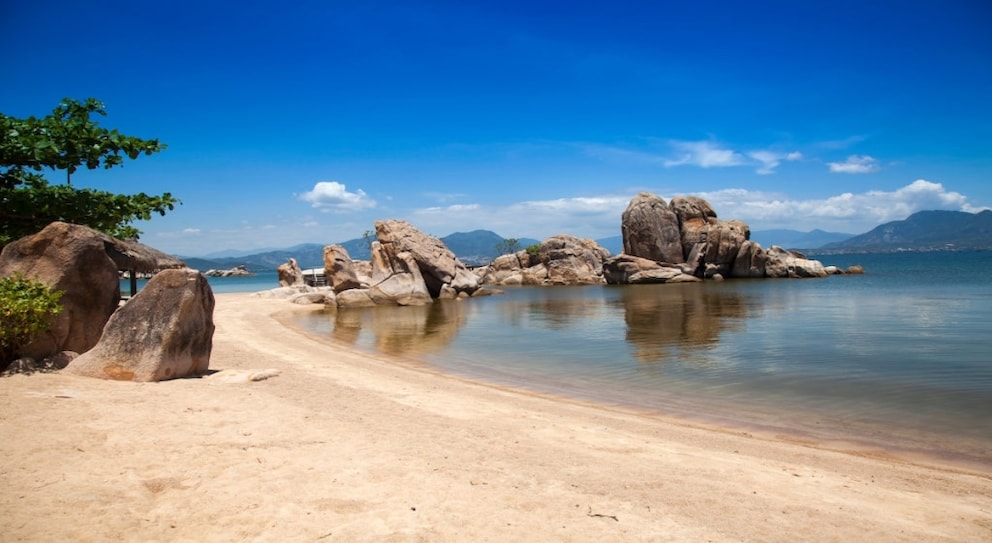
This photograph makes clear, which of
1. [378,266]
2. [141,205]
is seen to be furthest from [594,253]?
[141,205]

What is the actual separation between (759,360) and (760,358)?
0.36 m

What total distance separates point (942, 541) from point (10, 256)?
13.5 metres

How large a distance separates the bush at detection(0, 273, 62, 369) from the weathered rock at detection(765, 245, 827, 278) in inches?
2657

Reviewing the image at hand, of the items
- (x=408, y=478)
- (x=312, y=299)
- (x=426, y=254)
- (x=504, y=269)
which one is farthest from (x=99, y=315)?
(x=504, y=269)

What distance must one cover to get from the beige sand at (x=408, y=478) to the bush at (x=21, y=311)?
102 cm

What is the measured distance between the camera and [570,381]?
14.1 m

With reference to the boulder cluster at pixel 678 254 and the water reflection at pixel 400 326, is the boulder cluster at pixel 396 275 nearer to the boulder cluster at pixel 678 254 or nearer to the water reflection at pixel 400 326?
the water reflection at pixel 400 326

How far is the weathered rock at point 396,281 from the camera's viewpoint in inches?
1649

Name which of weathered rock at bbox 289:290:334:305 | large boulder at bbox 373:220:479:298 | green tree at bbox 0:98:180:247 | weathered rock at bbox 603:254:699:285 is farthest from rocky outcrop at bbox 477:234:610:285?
green tree at bbox 0:98:180:247

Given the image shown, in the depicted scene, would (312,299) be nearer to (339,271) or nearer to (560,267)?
(339,271)

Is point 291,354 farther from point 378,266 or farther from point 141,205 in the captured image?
point 378,266

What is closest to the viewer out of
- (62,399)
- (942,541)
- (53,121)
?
(942,541)

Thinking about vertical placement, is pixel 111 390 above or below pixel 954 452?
above

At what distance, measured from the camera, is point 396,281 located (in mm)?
42688
